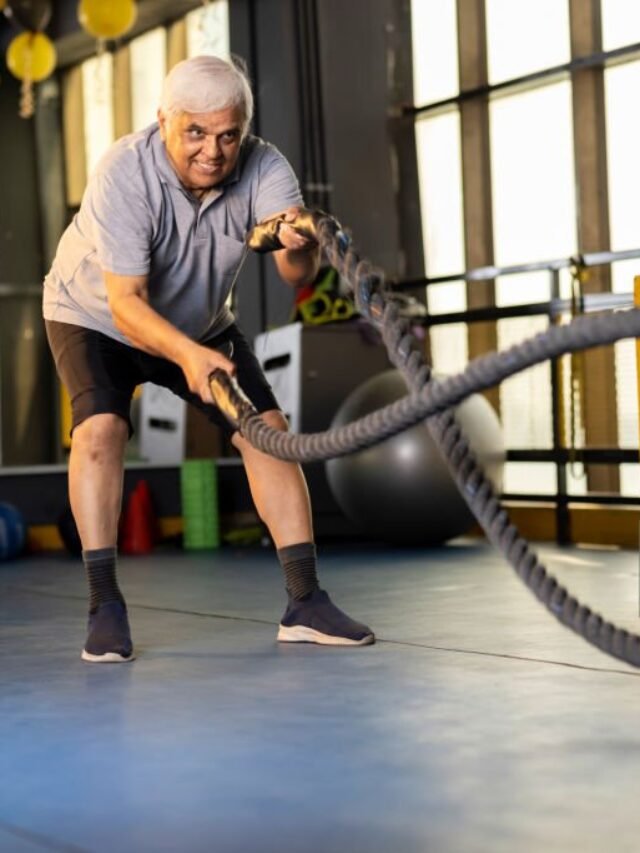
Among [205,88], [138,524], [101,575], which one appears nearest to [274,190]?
[205,88]

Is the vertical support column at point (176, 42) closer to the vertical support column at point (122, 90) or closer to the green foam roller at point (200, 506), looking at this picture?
the vertical support column at point (122, 90)

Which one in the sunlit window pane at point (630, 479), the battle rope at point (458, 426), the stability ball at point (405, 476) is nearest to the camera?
the battle rope at point (458, 426)

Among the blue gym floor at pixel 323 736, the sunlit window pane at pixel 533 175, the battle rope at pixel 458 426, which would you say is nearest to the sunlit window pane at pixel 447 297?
the sunlit window pane at pixel 533 175

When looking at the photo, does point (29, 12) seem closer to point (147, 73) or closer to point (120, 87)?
point (147, 73)

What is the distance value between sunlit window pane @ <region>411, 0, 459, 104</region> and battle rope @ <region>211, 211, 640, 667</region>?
5337mm

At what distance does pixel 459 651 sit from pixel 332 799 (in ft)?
4.23

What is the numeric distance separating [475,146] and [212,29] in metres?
2.47

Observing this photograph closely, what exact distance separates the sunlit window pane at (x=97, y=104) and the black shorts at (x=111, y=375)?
753 cm

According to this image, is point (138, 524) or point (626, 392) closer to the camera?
point (626, 392)

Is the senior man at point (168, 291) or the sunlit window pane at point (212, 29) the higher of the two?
the sunlit window pane at point (212, 29)

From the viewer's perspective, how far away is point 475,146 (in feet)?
22.8

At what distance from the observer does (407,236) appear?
24.1 ft

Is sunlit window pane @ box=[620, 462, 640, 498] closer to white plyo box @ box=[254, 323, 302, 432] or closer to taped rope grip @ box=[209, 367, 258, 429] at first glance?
white plyo box @ box=[254, 323, 302, 432]

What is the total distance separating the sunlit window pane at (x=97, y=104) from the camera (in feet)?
33.7
